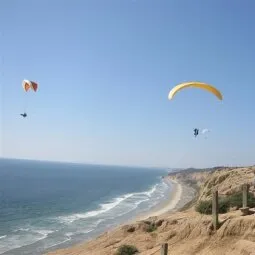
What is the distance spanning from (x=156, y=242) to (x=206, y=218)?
3.91 metres

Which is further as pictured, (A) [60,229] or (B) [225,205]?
(A) [60,229]

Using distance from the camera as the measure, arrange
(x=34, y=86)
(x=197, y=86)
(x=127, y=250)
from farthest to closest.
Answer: (x=34, y=86)
(x=127, y=250)
(x=197, y=86)

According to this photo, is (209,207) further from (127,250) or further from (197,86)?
(197,86)

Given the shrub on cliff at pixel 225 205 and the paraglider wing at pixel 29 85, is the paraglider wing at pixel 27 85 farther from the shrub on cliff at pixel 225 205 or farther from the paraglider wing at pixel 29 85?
the shrub on cliff at pixel 225 205

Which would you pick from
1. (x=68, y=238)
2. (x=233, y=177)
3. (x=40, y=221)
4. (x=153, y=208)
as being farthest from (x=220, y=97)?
(x=153, y=208)

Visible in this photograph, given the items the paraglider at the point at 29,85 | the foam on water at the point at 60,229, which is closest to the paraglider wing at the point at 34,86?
the paraglider at the point at 29,85

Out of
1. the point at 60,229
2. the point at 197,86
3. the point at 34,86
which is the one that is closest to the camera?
the point at 197,86

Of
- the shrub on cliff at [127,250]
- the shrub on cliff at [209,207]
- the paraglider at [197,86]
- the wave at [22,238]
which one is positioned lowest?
the wave at [22,238]

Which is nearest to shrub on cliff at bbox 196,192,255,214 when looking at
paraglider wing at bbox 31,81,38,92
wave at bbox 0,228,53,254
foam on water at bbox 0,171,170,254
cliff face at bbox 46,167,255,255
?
cliff face at bbox 46,167,255,255

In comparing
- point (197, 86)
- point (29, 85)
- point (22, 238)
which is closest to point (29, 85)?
point (29, 85)

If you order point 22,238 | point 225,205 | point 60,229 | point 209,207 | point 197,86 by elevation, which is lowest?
point 22,238

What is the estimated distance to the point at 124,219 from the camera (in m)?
58.2

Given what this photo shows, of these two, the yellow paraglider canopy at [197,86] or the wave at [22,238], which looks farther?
the wave at [22,238]

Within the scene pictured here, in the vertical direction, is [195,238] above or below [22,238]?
above
